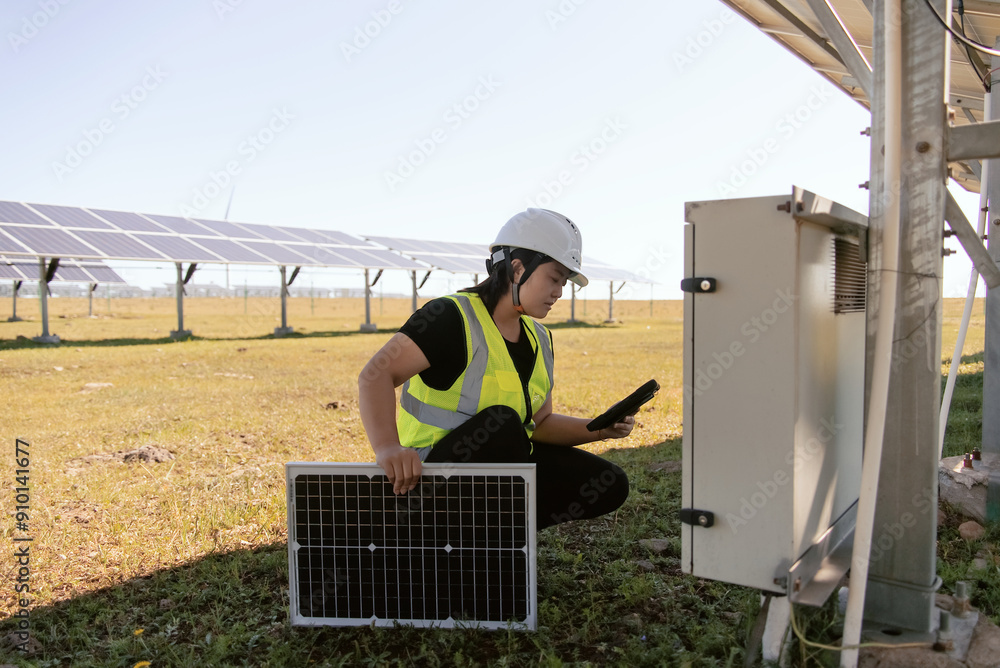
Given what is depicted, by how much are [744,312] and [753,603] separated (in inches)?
46.5

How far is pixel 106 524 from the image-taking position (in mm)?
3656

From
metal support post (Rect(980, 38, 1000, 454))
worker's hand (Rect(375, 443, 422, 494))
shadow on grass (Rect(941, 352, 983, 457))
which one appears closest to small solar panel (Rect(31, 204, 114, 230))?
worker's hand (Rect(375, 443, 422, 494))

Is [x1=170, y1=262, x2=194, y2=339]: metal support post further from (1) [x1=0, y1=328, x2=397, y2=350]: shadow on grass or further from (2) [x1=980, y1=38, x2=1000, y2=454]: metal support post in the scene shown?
(2) [x1=980, y1=38, x2=1000, y2=454]: metal support post

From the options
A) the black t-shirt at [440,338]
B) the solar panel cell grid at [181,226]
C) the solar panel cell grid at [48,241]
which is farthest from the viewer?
the solar panel cell grid at [181,226]

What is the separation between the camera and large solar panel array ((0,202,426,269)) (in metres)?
14.9

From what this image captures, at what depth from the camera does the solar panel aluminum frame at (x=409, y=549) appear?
226cm

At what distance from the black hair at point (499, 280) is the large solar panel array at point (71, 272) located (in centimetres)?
2195

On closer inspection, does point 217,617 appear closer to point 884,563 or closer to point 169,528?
point 169,528

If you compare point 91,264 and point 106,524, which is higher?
point 91,264

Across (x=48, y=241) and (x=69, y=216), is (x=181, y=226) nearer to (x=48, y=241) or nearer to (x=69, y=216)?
(x=69, y=216)

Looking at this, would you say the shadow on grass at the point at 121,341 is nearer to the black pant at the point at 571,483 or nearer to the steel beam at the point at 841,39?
the black pant at the point at 571,483

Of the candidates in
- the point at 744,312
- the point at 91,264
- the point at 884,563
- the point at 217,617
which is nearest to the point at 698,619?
the point at 884,563
